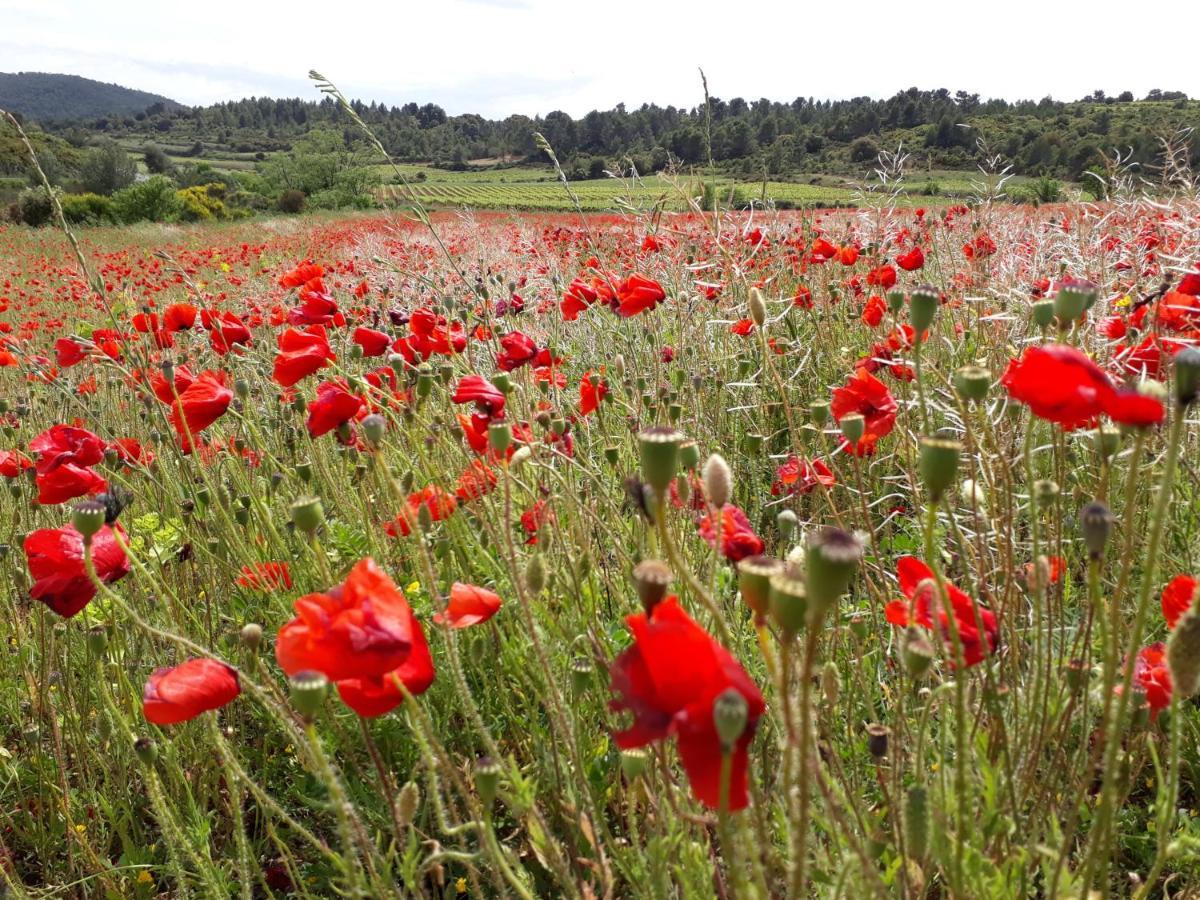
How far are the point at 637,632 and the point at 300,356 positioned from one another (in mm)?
1443

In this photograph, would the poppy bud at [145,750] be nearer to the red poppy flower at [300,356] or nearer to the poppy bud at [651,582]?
the red poppy flower at [300,356]

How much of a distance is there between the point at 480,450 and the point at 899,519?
1.71 metres

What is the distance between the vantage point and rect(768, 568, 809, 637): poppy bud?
0.63 meters

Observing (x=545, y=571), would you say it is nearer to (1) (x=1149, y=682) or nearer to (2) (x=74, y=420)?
(1) (x=1149, y=682)

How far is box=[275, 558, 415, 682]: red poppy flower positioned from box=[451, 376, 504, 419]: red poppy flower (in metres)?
0.71

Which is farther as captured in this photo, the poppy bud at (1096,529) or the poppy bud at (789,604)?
the poppy bud at (1096,529)

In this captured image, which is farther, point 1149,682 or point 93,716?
point 93,716

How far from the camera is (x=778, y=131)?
16203 mm

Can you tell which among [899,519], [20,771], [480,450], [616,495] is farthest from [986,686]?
[20,771]

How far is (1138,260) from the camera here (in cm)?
235

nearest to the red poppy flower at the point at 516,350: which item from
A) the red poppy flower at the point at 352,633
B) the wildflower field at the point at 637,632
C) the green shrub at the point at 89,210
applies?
the wildflower field at the point at 637,632

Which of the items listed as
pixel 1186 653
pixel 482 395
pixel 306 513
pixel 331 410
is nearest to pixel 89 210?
pixel 331 410

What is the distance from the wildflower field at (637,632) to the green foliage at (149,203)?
26.9 metres

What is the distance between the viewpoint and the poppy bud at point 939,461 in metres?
0.80
